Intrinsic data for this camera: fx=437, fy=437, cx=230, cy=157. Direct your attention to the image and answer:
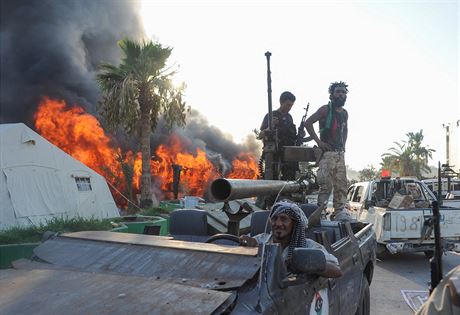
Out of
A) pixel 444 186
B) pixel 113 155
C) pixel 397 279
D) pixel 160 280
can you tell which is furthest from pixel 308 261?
pixel 113 155

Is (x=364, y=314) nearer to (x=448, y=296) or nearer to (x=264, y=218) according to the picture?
(x=264, y=218)

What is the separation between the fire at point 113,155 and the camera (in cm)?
2438

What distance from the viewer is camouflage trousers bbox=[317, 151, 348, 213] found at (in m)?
6.42

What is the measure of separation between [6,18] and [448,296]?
3689 centimetres

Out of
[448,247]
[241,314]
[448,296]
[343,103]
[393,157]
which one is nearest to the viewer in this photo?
[448,296]

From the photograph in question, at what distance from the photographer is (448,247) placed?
26.8ft

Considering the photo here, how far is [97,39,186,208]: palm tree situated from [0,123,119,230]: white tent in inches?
138

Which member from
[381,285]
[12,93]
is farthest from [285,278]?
[12,93]

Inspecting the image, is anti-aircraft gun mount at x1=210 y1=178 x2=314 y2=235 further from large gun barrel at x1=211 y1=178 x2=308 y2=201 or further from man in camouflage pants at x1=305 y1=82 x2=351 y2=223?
man in camouflage pants at x1=305 y1=82 x2=351 y2=223

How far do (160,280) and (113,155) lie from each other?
23.6m

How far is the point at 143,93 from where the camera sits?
1753cm

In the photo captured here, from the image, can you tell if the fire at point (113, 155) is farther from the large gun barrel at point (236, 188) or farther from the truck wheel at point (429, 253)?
the large gun barrel at point (236, 188)

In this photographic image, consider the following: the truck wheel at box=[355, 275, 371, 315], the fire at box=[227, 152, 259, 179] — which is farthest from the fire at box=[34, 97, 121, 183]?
the truck wheel at box=[355, 275, 371, 315]

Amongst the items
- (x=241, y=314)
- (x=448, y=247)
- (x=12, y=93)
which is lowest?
(x=448, y=247)
